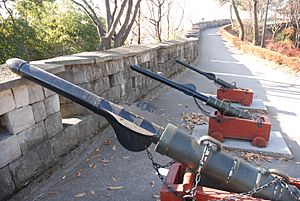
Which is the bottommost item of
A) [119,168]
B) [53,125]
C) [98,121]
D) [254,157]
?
[254,157]

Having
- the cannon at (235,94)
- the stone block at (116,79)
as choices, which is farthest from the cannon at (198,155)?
the cannon at (235,94)

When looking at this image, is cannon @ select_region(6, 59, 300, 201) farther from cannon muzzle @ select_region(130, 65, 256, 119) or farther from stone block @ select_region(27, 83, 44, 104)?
cannon muzzle @ select_region(130, 65, 256, 119)

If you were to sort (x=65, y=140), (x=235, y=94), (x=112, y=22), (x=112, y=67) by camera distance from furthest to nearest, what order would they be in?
(x=112, y=22), (x=235, y=94), (x=112, y=67), (x=65, y=140)

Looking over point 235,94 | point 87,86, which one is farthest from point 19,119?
point 235,94

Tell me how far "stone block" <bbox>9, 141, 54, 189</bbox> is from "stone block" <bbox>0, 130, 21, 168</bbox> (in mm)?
58

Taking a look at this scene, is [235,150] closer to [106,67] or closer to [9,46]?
[106,67]

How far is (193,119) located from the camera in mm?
5504

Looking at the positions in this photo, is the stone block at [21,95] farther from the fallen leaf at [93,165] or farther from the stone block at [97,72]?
the stone block at [97,72]

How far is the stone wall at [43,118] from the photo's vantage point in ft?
8.43

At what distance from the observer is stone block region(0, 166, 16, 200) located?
2.47 m

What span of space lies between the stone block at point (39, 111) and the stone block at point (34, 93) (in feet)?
0.16

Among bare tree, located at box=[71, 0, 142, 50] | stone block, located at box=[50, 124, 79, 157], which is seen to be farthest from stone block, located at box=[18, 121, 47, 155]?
bare tree, located at box=[71, 0, 142, 50]

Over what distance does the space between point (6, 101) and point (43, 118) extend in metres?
0.53

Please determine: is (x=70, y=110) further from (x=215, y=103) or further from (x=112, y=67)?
(x=215, y=103)
